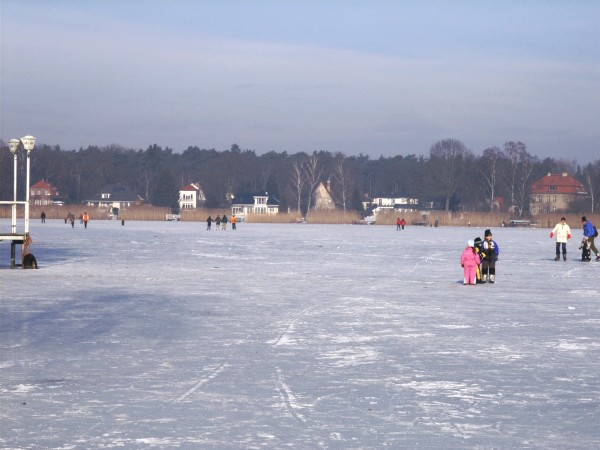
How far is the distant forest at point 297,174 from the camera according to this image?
374 ft

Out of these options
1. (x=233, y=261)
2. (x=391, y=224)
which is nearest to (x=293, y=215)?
(x=391, y=224)

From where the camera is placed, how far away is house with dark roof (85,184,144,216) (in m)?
138

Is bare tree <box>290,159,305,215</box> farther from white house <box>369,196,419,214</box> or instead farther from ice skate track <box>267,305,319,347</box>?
ice skate track <box>267,305,319,347</box>

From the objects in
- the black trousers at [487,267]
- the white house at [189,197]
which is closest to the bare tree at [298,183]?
the white house at [189,197]

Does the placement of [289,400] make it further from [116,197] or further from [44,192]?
[44,192]

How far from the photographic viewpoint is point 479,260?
18750mm

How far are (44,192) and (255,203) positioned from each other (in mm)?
31935

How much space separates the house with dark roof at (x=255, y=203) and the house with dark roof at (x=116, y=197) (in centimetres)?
1493

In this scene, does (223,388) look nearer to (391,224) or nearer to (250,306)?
(250,306)

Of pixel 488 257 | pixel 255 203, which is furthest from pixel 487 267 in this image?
pixel 255 203

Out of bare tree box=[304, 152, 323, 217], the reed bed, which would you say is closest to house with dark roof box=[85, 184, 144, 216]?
bare tree box=[304, 152, 323, 217]

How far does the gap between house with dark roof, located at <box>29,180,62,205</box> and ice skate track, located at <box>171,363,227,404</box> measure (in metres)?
130

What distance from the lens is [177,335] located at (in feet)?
36.0

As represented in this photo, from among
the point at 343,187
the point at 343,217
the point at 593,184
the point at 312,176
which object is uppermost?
the point at 312,176
